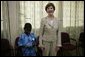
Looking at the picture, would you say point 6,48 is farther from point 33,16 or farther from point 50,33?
point 50,33

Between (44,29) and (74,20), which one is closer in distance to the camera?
(44,29)

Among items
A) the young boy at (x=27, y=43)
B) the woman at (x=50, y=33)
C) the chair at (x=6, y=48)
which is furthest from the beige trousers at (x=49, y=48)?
the chair at (x=6, y=48)

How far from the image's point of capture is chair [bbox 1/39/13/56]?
4.21 meters

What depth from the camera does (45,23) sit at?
3.22m

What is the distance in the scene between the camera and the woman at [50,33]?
321cm

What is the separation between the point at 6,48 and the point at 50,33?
1503 millimetres

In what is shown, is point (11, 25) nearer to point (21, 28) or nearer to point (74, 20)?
point (21, 28)

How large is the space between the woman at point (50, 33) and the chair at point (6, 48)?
1.23 meters

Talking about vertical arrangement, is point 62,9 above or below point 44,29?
above

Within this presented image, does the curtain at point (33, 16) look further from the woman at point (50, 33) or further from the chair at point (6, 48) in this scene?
the woman at point (50, 33)

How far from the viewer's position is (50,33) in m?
3.22

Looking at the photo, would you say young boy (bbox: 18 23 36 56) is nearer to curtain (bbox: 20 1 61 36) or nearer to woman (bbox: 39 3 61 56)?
woman (bbox: 39 3 61 56)

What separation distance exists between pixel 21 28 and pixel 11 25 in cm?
24

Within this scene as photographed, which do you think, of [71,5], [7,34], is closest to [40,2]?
[71,5]
